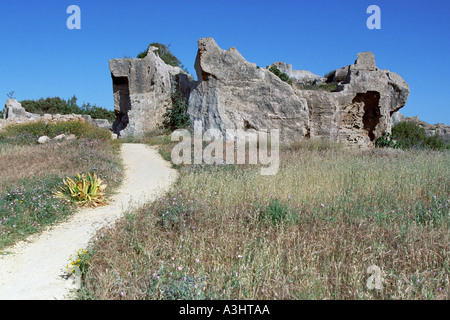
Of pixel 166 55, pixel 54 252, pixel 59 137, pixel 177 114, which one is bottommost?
pixel 54 252

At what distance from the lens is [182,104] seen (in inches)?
723

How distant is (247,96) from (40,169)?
31.7 ft

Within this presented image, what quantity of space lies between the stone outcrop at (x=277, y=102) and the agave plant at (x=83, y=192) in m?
8.67

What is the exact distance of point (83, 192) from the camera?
807 cm

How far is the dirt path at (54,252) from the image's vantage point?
14.6 ft

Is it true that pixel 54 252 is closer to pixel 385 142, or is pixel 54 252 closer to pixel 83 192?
pixel 83 192

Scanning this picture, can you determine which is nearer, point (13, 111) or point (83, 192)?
point (83, 192)

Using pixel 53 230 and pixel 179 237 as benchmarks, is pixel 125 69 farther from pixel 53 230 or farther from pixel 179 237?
pixel 179 237

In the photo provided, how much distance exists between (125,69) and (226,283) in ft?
58.5

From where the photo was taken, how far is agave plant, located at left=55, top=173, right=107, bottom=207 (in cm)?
802

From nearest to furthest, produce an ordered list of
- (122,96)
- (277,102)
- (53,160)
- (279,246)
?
(279,246) < (53,160) < (277,102) < (122,96)

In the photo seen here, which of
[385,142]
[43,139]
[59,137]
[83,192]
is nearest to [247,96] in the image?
[385,142]

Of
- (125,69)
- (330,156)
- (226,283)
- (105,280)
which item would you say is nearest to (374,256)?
(226,283)

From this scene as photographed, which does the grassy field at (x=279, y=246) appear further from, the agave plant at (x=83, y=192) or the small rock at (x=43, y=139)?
the small rock at (x=43, y=139)
